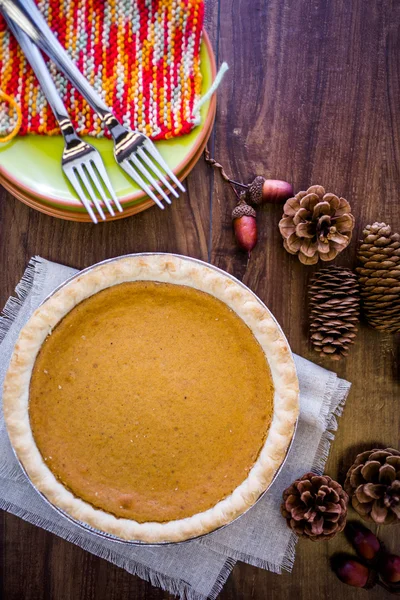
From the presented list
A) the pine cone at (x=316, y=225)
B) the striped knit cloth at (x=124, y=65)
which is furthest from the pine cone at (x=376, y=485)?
the striped knit cloth at (x=124, y=65)

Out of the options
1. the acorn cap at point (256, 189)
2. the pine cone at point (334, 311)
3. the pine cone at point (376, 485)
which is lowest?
the pine cone at point (376, 485)

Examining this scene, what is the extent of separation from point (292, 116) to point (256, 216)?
30 cm

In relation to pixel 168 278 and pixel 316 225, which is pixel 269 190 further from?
pixel 168 278

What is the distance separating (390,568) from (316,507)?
30 centimetres

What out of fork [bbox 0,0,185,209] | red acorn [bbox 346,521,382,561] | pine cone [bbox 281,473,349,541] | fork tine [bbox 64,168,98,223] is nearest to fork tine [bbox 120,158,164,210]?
fork [bbox 0,0,185,209]

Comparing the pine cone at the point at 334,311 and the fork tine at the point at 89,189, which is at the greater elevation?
the fork tine at the point at 89,189

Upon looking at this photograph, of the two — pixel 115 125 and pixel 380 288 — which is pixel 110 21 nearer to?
pixel 115 125

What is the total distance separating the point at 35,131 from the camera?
3.97ft

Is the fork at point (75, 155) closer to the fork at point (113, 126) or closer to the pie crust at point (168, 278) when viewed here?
the fork at point (113, 126)

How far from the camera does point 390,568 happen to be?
131 centimetres

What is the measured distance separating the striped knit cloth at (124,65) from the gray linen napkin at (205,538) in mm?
415

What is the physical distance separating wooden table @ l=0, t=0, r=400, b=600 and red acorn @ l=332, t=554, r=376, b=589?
0.12ft

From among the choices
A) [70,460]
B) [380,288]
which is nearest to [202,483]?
[70,460]

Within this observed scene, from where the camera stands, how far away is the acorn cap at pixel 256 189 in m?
1.29
